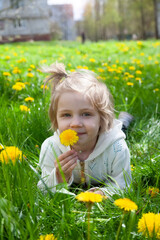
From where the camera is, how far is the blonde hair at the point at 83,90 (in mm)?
1661

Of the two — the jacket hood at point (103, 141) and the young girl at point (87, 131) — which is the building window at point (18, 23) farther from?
the jacket hood at point (103, 141)

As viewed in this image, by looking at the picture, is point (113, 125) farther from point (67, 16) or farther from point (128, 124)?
point (67, 16)

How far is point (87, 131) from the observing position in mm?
1591

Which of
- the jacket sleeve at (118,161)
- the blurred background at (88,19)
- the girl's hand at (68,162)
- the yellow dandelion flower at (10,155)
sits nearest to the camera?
the yellow dandelion flower at (10,155)

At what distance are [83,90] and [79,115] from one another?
14 centimetres

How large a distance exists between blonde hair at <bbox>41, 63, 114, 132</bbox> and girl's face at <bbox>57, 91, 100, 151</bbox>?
4 centimetres

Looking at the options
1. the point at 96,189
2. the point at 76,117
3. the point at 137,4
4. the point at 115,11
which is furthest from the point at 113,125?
the point at 115,11

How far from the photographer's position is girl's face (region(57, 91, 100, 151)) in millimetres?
1584

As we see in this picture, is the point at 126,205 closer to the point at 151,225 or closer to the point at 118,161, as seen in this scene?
the point at 151,225

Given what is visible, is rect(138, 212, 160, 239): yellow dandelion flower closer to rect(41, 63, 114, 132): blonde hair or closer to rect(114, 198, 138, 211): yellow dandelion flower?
rect(114, 198, 138, 211): yellow dandelion flower

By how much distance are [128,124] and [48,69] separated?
37.5 inches

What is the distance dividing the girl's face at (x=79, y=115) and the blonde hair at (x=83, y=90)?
4 centimetres

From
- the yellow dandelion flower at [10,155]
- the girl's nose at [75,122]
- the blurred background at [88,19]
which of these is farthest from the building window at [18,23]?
the yellow dandelion flower at [10,155]

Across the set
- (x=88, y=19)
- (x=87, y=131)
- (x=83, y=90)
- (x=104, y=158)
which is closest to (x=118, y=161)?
(x=104, y=158)
